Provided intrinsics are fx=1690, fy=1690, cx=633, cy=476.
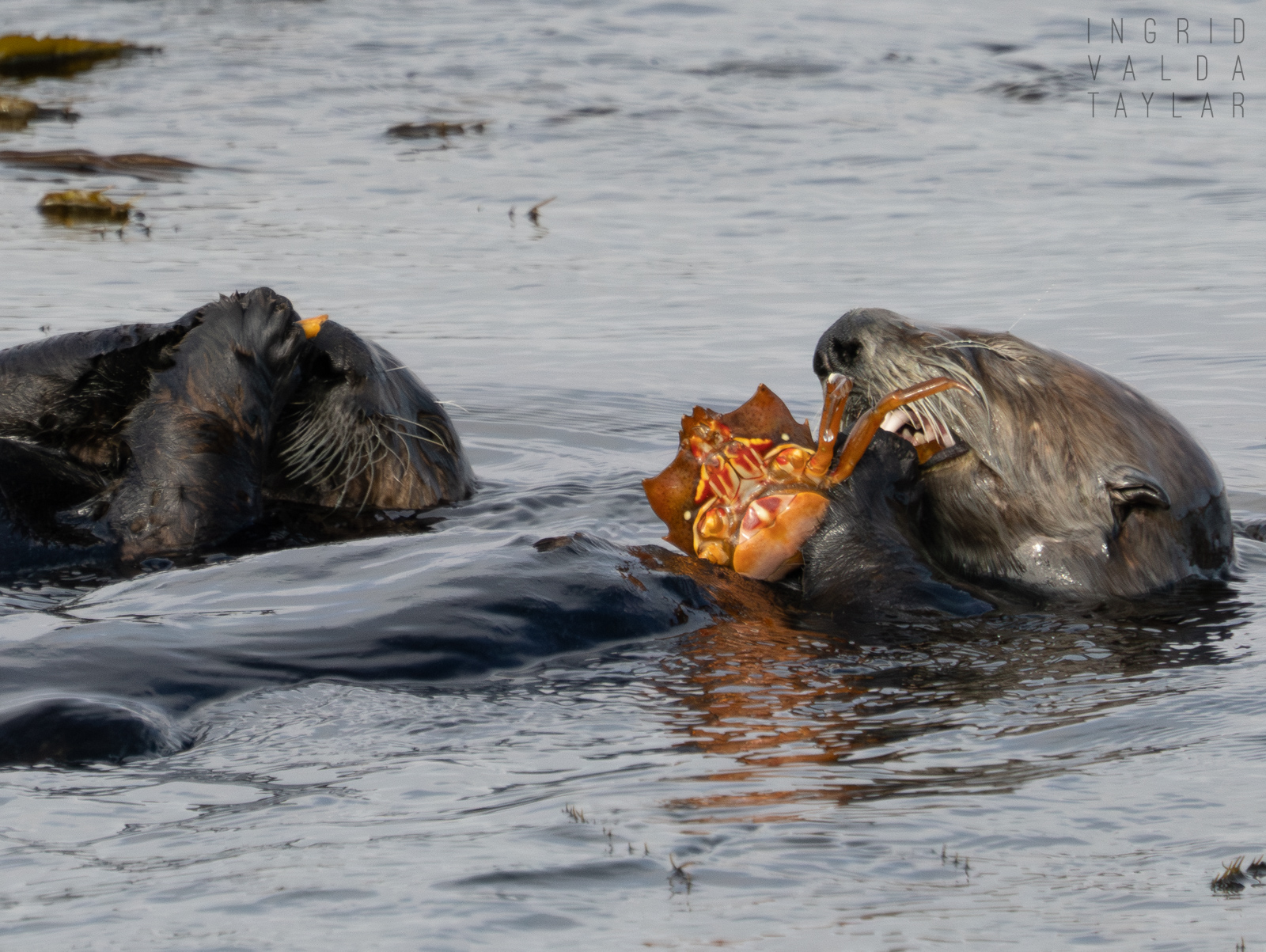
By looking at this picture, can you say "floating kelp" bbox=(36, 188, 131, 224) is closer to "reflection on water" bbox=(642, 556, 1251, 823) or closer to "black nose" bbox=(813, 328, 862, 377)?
"black nose" bbox=(813, 328, 862, 377)

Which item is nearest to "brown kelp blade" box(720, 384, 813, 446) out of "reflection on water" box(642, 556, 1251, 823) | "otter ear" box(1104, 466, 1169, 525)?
"reflection on water" box(642, 556, 1251, 823)

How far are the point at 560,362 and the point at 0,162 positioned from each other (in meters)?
6.04

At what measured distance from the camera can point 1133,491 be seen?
4.21 m

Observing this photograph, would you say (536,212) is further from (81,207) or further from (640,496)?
(640,496)

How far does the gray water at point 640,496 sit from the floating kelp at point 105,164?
234 millimetres

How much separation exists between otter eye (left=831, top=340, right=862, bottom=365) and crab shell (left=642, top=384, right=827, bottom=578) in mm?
203

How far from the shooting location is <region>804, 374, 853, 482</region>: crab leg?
416cm

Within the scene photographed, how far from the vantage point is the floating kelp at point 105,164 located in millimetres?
11539

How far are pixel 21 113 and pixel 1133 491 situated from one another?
11.6 metres

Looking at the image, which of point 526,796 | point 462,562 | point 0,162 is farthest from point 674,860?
point 0,162

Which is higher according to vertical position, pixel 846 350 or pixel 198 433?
pixel 846 350

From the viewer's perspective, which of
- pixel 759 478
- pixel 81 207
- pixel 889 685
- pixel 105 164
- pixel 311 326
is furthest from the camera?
pixel 105 164

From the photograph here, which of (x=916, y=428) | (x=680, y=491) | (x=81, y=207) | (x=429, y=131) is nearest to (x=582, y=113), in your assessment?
(x=429, y=131)

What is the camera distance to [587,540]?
12.9ft
